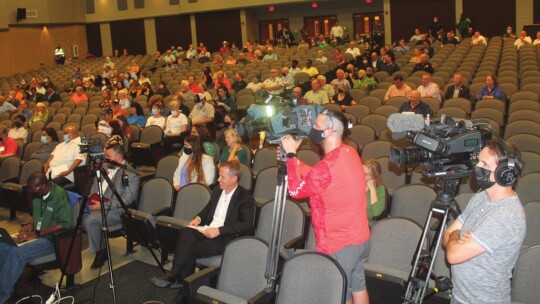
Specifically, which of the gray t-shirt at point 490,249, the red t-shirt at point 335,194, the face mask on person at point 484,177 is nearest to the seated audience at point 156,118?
the red t-shirt at point 335,194

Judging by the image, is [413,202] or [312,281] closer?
[312,281]

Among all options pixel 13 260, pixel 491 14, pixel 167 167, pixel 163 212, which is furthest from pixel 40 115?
pixel 491 14

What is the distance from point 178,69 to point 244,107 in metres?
7.29

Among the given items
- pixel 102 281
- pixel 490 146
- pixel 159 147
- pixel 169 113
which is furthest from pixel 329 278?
pixel 169 113

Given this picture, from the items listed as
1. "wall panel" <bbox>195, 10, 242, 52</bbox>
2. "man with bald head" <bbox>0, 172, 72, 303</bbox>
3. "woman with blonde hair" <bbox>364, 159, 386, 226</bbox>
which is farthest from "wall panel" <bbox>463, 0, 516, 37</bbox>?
"man with bald head" <bbox>0, 172, 72, 303</bbox>

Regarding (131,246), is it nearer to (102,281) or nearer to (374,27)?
(102,281)

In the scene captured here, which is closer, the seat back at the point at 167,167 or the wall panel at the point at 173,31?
the seat back at the point at 167,167

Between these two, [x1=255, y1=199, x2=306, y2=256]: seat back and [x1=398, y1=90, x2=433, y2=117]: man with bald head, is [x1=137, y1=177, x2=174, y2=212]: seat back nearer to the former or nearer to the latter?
[x1=255, y1=199, x2=306, y2=256]: seat back

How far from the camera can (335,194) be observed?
312 centimetres

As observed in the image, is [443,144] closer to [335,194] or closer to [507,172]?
[507,172]

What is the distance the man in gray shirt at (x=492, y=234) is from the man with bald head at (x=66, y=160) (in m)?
6.44

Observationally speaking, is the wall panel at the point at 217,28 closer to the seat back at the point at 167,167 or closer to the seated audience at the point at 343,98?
the seated audience at the point at 343,98

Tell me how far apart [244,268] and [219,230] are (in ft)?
2.75

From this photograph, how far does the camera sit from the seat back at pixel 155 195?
5836 mm
